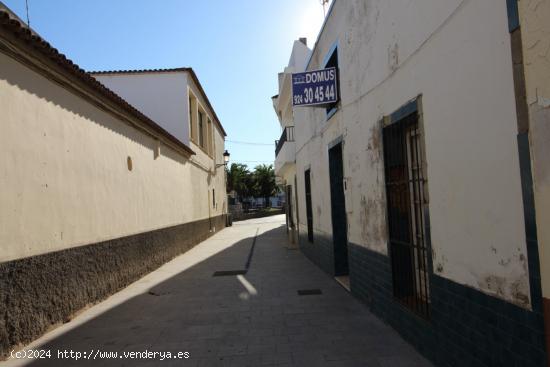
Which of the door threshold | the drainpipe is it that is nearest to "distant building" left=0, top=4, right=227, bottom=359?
the door threshold

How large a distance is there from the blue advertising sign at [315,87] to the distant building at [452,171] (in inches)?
25.9

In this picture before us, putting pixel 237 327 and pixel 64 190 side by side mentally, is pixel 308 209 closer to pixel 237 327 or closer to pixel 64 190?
pixel 237 327

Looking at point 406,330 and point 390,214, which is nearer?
point 406,330

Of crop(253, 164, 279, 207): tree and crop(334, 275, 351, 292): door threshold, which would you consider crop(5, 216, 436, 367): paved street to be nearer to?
crop(334, 275, 351, 292): door threshold

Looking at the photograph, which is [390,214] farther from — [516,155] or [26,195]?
[26,195]

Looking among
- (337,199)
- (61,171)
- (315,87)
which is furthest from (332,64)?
(61,171)

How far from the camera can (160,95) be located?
1784 centimetres

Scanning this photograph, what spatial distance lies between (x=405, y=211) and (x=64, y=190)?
4.81 metres

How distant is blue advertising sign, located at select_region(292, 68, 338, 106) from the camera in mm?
7715

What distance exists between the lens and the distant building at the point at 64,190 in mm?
5078

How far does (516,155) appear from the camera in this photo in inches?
107

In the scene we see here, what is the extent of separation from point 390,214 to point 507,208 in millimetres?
2417

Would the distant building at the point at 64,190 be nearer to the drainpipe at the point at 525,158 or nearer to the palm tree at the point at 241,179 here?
the drainpipe at the point at 525,158

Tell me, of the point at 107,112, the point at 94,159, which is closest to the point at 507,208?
the point at 94,159
